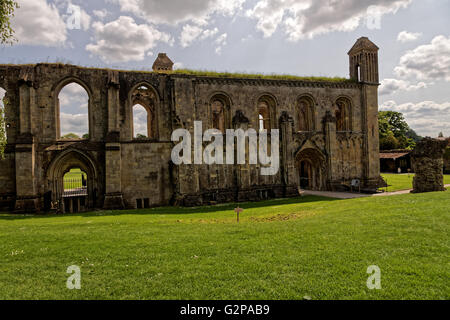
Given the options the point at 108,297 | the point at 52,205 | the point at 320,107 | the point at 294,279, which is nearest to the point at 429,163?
the point at 320,107

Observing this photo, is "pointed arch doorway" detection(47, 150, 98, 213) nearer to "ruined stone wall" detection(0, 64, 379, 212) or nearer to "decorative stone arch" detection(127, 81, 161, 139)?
"ruined stone wall" detection(0, 64, 379, 212)

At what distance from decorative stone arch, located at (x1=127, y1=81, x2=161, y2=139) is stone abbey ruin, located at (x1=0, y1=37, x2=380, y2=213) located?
9 centimetres

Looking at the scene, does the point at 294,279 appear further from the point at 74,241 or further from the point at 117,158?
the point at 117,158

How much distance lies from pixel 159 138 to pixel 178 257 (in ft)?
50.2

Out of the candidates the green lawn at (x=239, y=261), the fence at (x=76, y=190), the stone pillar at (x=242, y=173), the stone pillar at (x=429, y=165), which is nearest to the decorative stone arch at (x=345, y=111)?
the stone pillar at (x=429, y=165)

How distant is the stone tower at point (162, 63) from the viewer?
1538 inches

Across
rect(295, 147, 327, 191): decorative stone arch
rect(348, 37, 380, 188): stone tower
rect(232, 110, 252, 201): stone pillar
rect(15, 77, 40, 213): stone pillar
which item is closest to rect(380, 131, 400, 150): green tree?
rect(348, 37, 380, 188): stone tower

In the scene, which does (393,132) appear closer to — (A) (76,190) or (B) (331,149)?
(B) (331,149)

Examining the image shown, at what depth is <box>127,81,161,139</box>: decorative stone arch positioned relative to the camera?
68.1 ft

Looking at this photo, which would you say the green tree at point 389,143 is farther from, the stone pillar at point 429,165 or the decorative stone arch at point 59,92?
the decorative stone arch at point 59,92

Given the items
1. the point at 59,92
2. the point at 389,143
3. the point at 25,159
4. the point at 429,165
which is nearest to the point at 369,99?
the point at 429,165

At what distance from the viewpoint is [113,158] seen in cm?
1942

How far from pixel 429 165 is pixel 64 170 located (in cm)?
2566

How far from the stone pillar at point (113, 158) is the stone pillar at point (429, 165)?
818 inches
